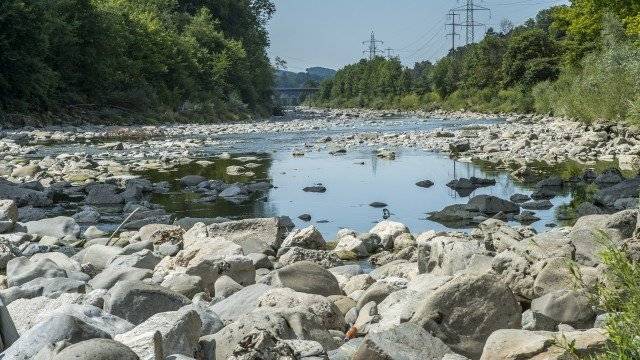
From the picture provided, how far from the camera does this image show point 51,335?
369 cm

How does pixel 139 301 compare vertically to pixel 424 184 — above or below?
above

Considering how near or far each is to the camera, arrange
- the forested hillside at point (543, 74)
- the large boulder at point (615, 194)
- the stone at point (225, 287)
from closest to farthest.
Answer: the stone at point (225, 287)
the large boulder at point (615, 194)
the forested hillside at point (543, 74)

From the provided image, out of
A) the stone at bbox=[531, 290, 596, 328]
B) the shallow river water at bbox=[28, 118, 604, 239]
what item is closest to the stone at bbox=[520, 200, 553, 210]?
the shallow river water at bbox=[28, 118, 604, 239]

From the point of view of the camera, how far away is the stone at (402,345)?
3781 millimetres

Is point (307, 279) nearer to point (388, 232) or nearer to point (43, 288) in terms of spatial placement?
point (43, 288)

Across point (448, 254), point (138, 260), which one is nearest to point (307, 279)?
point (448, 254)

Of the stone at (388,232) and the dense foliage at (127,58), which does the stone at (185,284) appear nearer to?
the stone at (388,232)

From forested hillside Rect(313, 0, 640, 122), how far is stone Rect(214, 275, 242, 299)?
7132mm

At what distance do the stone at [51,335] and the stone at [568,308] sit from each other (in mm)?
2450

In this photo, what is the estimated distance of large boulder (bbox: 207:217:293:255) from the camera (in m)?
8.26

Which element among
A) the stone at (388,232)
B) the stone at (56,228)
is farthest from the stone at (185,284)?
the stone at (56,228)

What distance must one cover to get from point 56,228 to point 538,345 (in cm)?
706

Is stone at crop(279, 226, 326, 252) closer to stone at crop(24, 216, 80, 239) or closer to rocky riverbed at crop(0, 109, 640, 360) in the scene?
rocky riverbed at crop(0, 109, 640, 360)

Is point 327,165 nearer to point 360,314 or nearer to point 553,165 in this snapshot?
point 553,165
